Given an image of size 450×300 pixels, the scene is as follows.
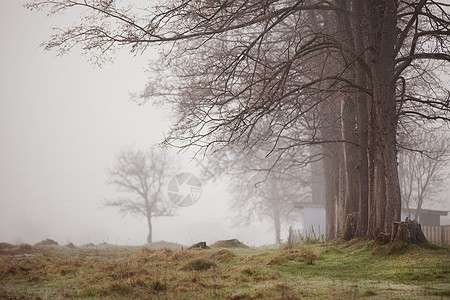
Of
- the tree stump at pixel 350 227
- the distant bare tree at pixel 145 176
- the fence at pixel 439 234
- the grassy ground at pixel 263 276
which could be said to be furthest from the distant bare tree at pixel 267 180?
the grassy ground at pixel 263 276

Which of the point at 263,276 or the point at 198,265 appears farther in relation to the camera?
the point at 198,265

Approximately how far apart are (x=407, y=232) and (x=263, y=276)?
11.2 feet

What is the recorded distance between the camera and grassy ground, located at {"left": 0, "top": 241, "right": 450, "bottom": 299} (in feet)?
21.5

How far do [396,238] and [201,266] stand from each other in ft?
13.8

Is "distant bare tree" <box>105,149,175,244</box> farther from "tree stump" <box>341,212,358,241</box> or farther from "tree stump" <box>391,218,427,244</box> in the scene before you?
"tree stump" <box>391,218,427,244</box>

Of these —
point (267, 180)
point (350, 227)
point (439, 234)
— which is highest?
point (267, 180)

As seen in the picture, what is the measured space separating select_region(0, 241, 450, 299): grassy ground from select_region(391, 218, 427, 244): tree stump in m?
0.26

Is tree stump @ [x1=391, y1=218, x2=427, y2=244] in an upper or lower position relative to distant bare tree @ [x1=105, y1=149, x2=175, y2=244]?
lower

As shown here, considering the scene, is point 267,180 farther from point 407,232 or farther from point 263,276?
point 263,276

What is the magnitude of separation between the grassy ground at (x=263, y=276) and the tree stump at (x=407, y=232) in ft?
0.85

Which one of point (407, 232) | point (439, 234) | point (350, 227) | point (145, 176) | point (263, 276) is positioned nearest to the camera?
point (263, 276)

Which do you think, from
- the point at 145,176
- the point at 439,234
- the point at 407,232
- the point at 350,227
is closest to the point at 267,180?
the point at 145,176

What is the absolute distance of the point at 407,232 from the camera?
9297 mm

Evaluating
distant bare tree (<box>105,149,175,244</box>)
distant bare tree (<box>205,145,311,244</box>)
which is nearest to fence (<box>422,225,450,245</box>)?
distant bare tree (<box>205,145,311,244</box>)
